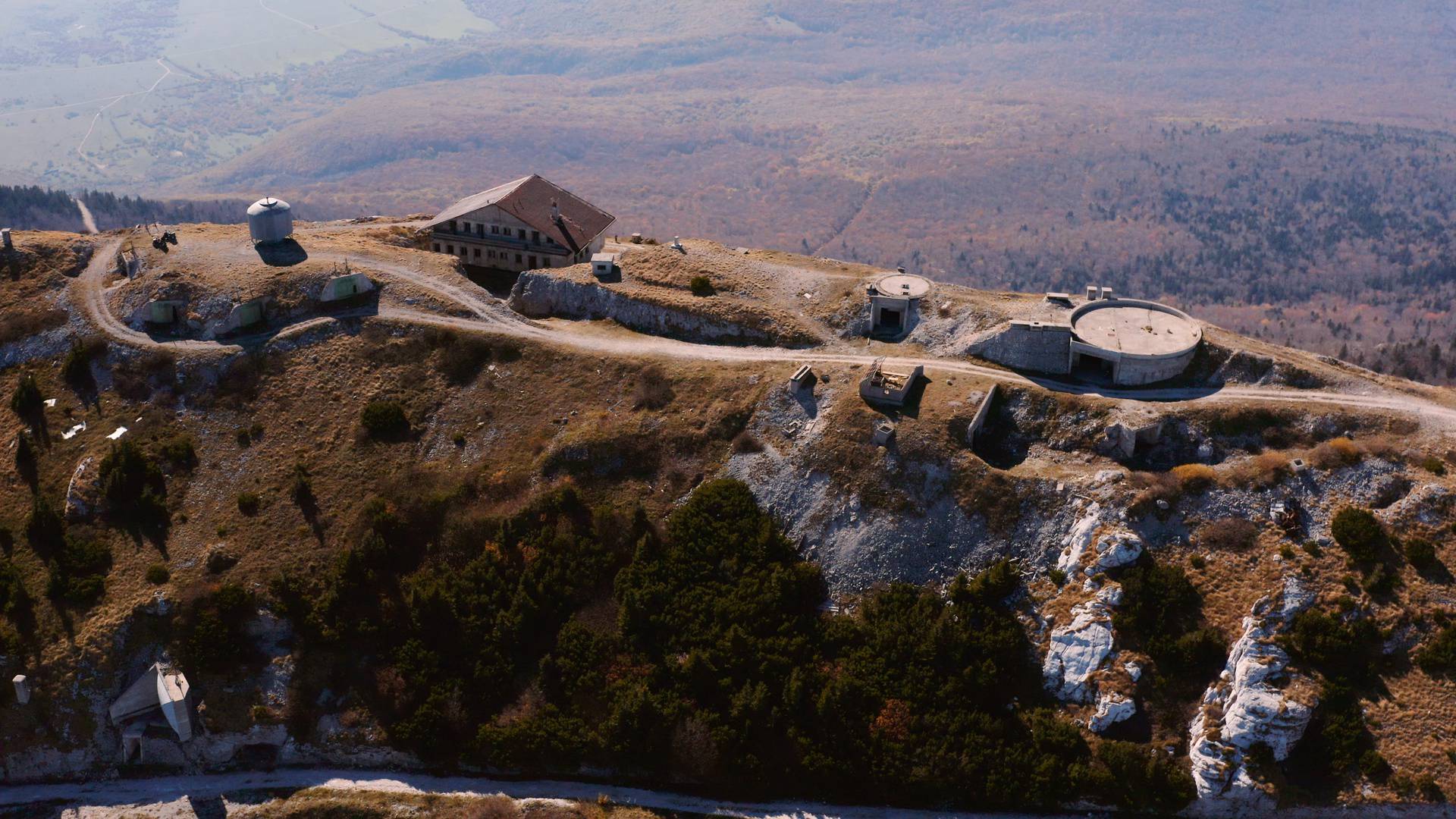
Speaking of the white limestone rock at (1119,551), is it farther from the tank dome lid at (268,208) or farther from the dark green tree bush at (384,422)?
the tank dome lid at (268,208)

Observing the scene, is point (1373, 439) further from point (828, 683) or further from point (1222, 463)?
point (828, 683)

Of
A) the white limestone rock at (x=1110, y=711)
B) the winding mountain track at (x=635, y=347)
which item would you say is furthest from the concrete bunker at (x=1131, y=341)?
the white limestone rock at (x=1110, y=711)

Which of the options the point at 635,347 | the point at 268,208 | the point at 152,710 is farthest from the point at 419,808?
the point at 268,208

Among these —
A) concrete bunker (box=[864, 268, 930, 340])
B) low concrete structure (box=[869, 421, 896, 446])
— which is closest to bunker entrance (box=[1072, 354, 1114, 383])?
concrete bunker (box=[864, 268, 930, 340])

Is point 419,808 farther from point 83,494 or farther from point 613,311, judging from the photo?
point 613,311

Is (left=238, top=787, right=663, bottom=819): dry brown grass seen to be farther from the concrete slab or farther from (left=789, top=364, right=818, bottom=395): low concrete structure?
the concrete slab
